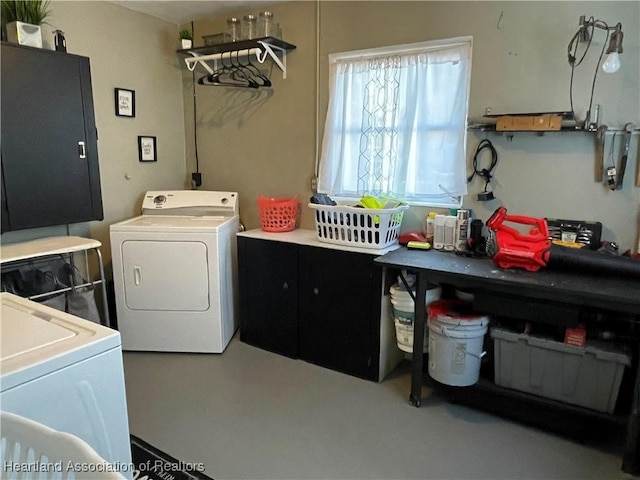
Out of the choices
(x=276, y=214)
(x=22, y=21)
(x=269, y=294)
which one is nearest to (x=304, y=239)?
(x=276, y=214)

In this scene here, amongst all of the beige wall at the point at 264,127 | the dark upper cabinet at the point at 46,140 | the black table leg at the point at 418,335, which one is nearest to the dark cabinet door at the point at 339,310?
the black table leg at the point at 418,335

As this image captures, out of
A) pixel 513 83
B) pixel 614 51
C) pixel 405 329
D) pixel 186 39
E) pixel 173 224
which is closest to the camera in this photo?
pixel 614 51

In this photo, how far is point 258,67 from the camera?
3.50 metres

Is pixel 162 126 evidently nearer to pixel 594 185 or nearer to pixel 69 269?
pixel 69 269

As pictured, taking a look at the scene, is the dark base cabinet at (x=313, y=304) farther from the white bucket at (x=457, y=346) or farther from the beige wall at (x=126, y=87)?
the beige wall at (x=126, y=87)

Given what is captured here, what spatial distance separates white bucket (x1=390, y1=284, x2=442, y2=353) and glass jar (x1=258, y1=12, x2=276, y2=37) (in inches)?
80.3

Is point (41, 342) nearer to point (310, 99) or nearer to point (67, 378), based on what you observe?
point (67, 378)

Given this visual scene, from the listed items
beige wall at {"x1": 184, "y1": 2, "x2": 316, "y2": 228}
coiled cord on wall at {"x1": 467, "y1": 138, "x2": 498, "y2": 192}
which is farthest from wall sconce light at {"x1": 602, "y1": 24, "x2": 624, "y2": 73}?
beige wall at {"x1": 184, "y1": 2, "x2": 316, "y2": 228}

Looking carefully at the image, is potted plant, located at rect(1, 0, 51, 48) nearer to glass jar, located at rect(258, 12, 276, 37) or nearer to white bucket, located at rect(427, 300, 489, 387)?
glass jar, located at rect(258, 12, 276, 37)

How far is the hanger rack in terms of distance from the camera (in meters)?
3.17

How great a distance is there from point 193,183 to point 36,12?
1.64 metres

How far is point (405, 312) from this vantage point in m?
2.65

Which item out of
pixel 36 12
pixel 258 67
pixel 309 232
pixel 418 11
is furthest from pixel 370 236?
pixel 36 12

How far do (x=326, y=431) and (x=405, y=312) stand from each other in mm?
794
